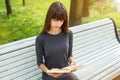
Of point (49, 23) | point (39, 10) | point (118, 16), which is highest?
point (49, 23)

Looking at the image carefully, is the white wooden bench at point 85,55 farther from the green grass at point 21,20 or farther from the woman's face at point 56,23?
the green grass at point 21,20

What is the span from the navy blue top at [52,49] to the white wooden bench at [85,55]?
0.99 ft

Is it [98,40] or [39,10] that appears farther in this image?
[39,10]

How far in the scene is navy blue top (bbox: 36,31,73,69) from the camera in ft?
9.09

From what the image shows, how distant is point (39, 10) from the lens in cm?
520

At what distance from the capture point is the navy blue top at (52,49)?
2772mm

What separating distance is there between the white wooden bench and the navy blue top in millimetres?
302

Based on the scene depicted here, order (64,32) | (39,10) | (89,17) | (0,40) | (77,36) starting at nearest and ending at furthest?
(64,32), (77,36), (0,40), (39,10), (89,17)

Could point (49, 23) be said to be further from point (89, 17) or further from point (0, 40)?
point (89, 17)

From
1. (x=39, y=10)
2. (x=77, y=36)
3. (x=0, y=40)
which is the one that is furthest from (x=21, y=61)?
(x=39, y=10)

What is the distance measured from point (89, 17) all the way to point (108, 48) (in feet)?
7.33

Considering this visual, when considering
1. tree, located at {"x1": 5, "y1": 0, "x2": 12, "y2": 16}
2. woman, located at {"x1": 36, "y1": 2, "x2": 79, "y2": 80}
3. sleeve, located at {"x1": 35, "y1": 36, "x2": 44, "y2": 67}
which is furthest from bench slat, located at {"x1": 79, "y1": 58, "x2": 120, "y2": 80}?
tree, located at {"x1": 5, "y1": 0, "x2": 12, "y2": 16}

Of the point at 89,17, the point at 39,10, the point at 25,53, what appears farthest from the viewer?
the point at 89,17

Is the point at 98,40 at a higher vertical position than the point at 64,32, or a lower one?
lower
